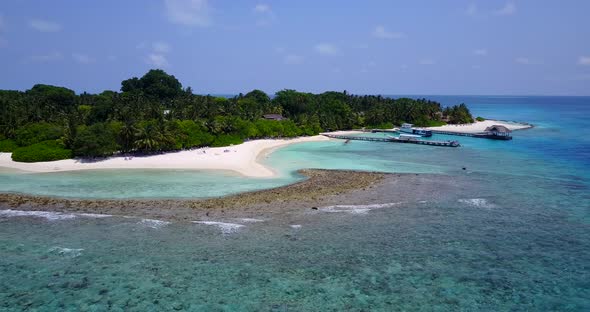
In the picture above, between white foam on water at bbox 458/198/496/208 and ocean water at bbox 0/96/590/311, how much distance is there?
10 centimetres

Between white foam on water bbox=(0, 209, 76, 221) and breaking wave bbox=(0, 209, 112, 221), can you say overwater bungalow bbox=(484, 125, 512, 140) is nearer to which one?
breaking wave bbox=(0, 209, 112, 221)

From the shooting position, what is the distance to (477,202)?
129 feet

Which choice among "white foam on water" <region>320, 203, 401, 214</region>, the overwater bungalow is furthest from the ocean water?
the overwater bungalow

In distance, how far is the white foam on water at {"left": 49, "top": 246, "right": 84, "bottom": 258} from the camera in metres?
26.1

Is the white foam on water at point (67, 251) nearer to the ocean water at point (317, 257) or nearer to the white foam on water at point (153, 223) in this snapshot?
the ocean water at point (317, 257)

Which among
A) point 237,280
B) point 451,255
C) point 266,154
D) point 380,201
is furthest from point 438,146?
→ point 237,280

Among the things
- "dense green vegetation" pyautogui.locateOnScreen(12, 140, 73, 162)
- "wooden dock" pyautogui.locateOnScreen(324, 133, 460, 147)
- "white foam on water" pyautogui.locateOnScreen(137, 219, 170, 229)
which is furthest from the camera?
"wooden dock" pyautogui.locateOnScreen(324, 133, 460, 147)

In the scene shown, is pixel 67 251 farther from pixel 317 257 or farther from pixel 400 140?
pixel 400 140

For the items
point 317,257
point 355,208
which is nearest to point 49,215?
point 317,257

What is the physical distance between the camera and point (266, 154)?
68500mm

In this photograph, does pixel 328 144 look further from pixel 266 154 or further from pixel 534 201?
pixel 534 201

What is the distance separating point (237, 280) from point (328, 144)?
62747 mm

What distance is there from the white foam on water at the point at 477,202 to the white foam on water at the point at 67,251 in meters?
32.5

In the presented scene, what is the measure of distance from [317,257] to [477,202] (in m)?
20.8
